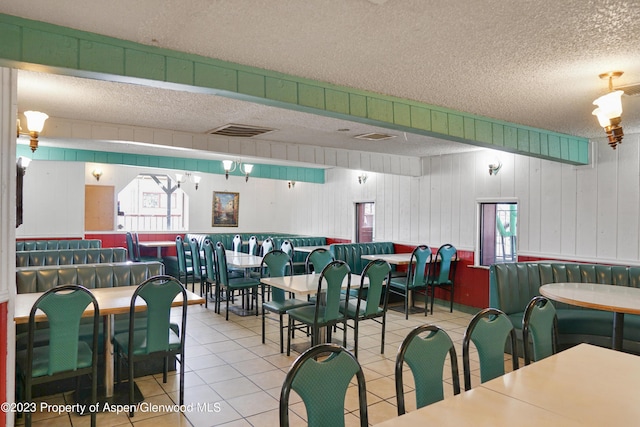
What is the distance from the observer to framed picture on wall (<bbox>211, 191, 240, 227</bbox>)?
10641mm

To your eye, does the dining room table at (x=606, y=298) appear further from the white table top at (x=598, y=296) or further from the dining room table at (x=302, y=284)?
the dining room table at (x=302, y=284)

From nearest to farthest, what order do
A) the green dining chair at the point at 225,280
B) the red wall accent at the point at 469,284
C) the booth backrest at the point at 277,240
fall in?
the green dining chair at the point at 225,280 < the red wall accent at the point at 469,284 < the booth backrest at the point at 277,240

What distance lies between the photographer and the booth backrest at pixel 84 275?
3762 millimetres

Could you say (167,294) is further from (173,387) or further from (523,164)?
(523,164)

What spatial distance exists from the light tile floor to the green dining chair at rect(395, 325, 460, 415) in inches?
48.1

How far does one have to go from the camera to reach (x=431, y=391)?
6.15ft

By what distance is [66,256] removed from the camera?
549cm

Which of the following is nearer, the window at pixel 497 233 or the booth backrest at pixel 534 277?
the booth backrest at pixel 534 277

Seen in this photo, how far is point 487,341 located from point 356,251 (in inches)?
200

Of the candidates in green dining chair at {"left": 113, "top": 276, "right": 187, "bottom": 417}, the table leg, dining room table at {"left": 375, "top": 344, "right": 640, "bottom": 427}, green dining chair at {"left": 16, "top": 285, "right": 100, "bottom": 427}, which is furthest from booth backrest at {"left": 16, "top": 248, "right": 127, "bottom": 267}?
the table leg

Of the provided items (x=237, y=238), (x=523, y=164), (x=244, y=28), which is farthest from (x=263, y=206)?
(x=244, y=28)

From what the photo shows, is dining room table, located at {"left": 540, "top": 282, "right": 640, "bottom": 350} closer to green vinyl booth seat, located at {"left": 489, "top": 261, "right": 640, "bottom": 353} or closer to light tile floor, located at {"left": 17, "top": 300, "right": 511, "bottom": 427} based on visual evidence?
green vinyl booth seat, located at {"left": 489, "top": 261, "right": 640, "bottom": 353}

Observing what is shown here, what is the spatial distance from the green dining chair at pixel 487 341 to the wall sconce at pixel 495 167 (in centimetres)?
438

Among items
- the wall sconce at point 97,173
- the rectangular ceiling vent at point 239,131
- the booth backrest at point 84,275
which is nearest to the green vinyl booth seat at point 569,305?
the rectangular ceiling vent at point 239,131
